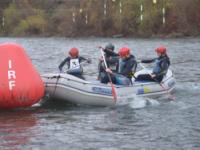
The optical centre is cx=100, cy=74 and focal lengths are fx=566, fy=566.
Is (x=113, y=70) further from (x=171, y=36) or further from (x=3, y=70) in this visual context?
(x=171, y=36)

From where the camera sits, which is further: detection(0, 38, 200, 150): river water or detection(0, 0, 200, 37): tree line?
detection(0, 0, 200, 37): tree line

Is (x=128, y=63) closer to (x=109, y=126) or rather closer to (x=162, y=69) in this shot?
(x=162, y=69)

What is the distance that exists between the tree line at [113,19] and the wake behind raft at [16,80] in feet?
109

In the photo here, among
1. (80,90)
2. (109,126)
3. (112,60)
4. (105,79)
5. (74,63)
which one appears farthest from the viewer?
(112,60)

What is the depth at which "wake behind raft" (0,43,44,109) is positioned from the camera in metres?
11.9

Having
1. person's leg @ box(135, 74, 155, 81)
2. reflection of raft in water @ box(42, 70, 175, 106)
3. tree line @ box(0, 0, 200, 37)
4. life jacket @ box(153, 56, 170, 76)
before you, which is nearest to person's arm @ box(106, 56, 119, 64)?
person's leg @ box(135, 74, 155, 81)

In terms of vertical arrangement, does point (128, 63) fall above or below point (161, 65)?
above

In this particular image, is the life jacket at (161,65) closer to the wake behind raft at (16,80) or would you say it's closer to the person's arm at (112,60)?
the person's arm at (112,60)

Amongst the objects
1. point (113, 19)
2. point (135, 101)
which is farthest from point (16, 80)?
point (113, 19)

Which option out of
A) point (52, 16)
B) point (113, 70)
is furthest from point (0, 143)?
point (52, 16)

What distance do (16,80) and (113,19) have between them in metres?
40.7

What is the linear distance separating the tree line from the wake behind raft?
109 feet

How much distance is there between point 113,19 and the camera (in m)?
52.2

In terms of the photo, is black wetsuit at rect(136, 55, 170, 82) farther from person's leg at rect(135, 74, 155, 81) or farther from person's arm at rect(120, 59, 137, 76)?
person's arm at rect(120, 59, 137, 76)
